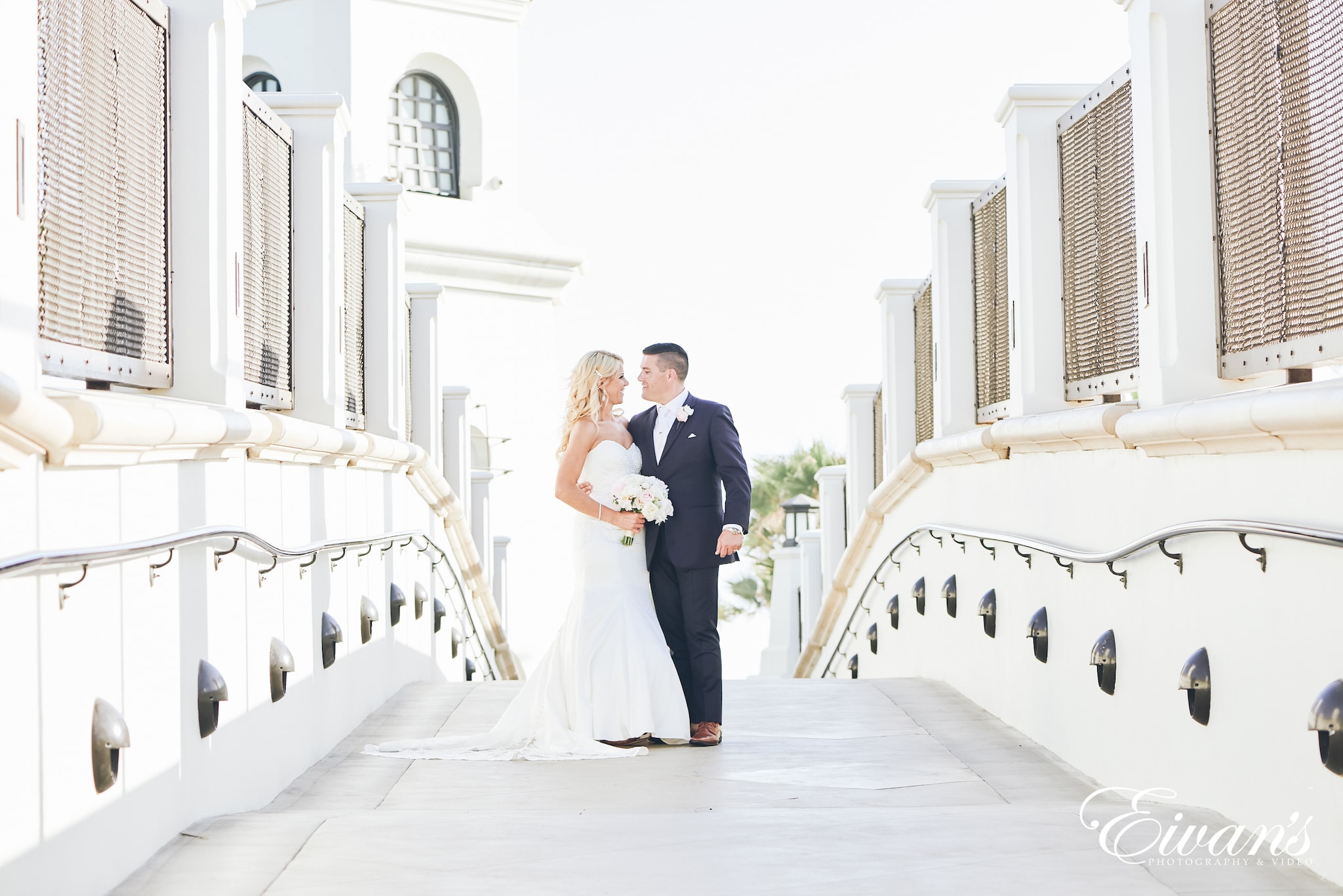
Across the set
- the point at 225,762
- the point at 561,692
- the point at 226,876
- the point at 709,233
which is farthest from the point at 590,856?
the point at 709,233

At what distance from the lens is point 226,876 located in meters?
4.21

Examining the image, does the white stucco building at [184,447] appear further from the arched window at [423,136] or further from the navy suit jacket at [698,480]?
the arched window at [423,136]

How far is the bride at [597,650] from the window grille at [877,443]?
263 inches

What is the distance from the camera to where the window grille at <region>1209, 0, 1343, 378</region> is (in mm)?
4688

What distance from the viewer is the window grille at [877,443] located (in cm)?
1427

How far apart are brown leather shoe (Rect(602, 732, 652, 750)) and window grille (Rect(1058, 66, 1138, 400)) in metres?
2.95

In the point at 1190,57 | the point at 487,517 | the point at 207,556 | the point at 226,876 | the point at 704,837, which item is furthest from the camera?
the point at 487,517

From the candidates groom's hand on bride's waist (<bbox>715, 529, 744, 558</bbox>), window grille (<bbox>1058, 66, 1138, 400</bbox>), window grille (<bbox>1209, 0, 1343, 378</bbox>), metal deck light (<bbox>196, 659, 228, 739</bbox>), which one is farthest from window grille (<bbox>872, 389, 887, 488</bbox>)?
metal deck light (<bbox>196, 659, 228, 739</bbox>)

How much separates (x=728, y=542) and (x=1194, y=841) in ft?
11.2

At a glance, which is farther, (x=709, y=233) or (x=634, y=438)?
(x=709, y=233)

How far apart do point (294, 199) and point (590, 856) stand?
17.9ft

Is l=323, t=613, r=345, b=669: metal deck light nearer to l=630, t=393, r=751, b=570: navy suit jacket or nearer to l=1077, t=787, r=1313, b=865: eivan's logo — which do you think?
l=630, t=393, r=751, b=570: navy suit jacket

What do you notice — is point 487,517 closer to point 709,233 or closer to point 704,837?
point 704,837

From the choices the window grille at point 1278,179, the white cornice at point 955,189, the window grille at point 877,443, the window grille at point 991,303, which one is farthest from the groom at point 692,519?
the window grille at point 877,443
